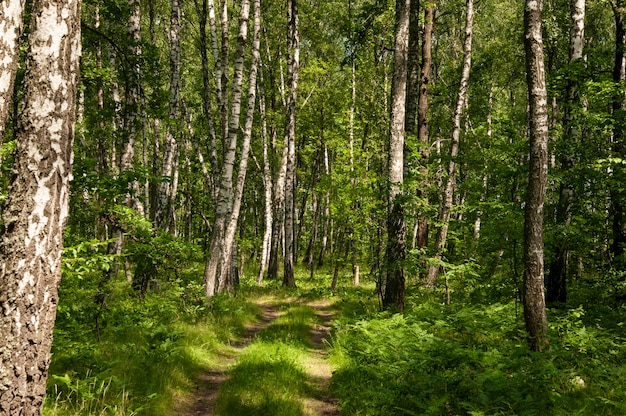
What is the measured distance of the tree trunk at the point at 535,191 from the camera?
21.0 feet

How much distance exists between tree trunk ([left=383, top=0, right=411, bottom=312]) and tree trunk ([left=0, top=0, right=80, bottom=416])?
269 inches

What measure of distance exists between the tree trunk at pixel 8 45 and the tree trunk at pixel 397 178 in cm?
710

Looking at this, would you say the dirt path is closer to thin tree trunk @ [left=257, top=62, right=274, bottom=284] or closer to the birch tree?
the birch tree

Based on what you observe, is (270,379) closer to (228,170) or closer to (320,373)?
(320,373)

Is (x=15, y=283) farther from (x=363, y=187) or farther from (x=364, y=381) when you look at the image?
(x=363, y=187)

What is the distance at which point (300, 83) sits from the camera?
22.3 m

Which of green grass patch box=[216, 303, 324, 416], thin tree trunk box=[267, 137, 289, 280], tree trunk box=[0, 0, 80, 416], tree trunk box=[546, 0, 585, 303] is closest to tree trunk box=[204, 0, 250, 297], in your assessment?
green grass patch box=[216, 303, 324, 416]

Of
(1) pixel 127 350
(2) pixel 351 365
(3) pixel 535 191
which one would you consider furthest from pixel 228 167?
(3) pixel 535 191

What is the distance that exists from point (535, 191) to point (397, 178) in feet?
11.9

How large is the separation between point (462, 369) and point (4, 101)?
19.2 ft

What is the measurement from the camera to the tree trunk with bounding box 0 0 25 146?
10.9 feet

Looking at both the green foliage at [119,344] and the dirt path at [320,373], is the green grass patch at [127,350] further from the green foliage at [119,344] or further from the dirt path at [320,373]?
the dirt path at [320,373]

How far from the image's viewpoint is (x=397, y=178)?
384 inches

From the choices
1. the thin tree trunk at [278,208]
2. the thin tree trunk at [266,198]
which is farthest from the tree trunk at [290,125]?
the thin tree trunk at [266,198]
